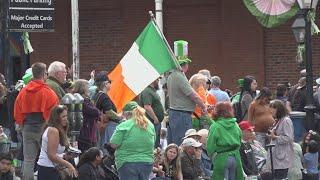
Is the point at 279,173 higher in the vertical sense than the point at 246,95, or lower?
lower

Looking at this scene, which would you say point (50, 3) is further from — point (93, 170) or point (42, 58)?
point (42, 58)

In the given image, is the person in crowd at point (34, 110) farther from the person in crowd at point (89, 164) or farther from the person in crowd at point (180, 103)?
the person in crowd at point (180, 103)

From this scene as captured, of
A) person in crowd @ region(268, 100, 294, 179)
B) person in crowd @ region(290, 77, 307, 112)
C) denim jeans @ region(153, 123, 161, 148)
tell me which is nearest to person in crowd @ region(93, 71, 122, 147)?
denim jeans @ region(153, 123, 161, 148)

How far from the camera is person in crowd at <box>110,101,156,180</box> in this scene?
503 inches

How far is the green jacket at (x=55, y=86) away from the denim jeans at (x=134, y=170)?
168 cm

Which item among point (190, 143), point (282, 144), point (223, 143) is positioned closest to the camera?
point (223, 143)

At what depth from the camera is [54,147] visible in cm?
1197

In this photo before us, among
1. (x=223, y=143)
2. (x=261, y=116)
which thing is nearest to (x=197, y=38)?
(x=261, y=116)

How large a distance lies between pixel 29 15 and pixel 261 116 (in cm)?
446

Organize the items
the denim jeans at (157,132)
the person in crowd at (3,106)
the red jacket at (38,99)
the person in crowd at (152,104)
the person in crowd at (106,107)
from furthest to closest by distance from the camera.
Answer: the person in crowd at (3,106) → the denim jeans at (157,132) → the person in crowd at (152,104) → the person in crowd at (106,107) → the red jacket at (38,99)

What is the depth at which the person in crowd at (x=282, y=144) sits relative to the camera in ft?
49.7

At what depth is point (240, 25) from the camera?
25781mm

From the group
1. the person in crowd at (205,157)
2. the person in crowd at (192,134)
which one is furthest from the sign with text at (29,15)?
the person in crowd at (205,157)

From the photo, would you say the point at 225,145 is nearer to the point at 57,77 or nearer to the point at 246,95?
the point at 57,77
